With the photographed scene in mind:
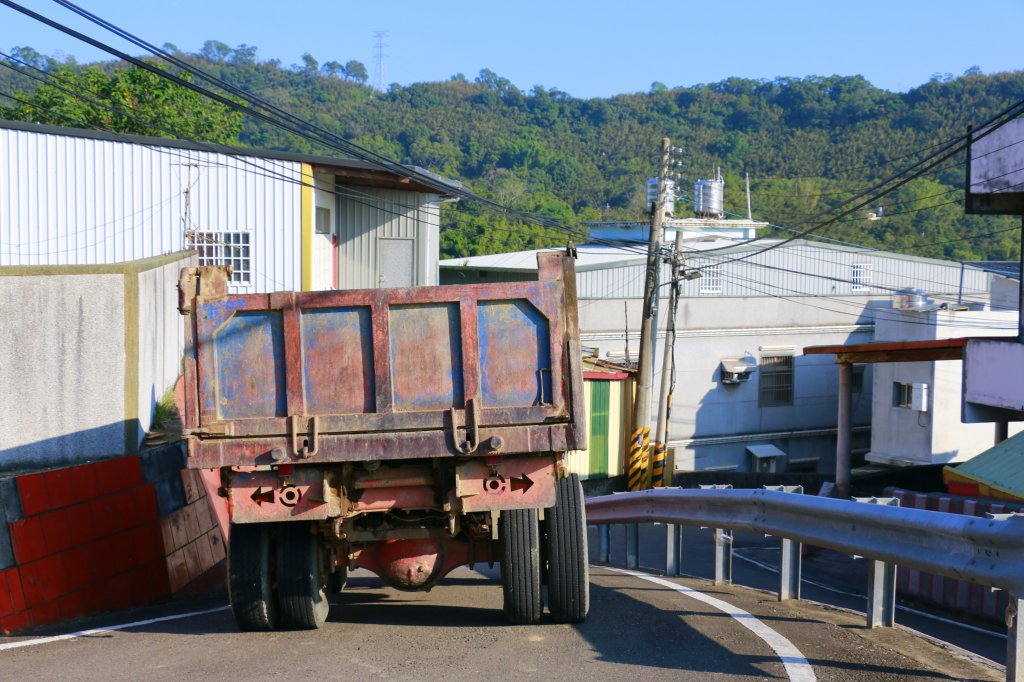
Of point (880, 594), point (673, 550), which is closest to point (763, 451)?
point (673, 550)

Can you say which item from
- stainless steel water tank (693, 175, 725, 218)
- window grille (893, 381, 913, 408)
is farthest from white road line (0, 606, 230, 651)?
stainless steel water tank (693, 175, 725, 218)

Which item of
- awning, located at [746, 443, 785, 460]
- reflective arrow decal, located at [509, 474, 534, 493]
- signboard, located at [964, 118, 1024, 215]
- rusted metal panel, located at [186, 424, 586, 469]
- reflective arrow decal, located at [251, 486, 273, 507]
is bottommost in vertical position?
awning, located at [746, 443, 785, 460]

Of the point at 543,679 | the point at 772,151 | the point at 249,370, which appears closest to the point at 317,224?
the point at 249,370

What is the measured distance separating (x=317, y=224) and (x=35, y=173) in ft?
19.4

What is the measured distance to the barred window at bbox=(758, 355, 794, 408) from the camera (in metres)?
34.0

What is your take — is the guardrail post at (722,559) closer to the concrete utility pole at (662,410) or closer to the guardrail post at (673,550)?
the guardrail post at (673,550)

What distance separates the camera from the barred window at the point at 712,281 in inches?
1534

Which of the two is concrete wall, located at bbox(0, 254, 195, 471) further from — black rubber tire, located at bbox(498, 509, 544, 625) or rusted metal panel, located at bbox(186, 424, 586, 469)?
black rubber tire, located at bbox(498, 509, 544, 625)

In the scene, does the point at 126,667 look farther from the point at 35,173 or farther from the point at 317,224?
the point at 317,224

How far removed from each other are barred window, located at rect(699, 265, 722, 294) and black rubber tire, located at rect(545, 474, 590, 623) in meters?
32.0

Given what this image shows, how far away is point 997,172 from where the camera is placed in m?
17.9

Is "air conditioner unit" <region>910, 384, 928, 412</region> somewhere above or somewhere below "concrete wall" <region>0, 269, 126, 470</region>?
below

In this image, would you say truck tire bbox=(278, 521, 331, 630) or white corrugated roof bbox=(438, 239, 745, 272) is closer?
truck tire bbox=(278, 521, 331, 630)

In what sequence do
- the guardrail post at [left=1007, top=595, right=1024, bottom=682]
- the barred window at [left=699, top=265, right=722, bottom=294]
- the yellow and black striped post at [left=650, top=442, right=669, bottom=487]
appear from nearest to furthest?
the guardrail post at [left=1007, top=595, right=1024, bottom=682]
the yellow and black striped post at [left=650, top=442, right=669, bottom=487]
the barred window at [left=699, top=265, right=722, bottom=294]
